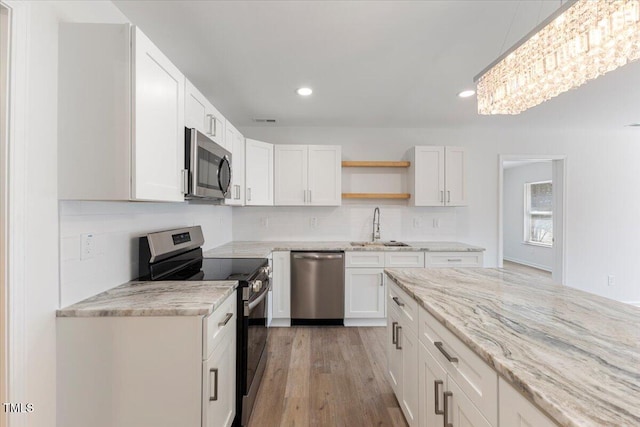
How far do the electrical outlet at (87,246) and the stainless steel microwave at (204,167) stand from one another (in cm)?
51

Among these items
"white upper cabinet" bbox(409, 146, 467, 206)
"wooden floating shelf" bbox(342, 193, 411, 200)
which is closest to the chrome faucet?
"wooden floating shelf" bbox(342, 193, 411, 200)

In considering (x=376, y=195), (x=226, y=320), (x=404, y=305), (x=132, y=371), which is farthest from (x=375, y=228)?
(x=132, y=371)

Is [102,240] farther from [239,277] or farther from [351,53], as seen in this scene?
[351,53]

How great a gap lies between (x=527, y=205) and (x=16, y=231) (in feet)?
28.1

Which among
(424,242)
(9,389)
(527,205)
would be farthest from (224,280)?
(527,205)

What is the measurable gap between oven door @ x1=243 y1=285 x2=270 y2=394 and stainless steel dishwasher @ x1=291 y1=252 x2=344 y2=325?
1016 millimetres

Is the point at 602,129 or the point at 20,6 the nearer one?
the point at 20,6

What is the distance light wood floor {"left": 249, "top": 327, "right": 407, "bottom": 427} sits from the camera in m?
1.85

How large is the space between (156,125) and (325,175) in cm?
239

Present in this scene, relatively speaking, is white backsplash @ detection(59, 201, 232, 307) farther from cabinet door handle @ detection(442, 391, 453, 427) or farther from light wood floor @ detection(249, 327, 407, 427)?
cabinet door handle @ detection(442, 391, 453, 427)

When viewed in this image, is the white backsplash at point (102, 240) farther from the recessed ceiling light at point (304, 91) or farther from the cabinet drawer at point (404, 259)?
the cabinet drawer at point (404, 259)

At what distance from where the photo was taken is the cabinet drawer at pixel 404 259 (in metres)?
3.27

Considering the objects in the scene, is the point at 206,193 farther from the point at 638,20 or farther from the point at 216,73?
the point at 638,20

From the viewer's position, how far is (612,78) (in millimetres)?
2426
